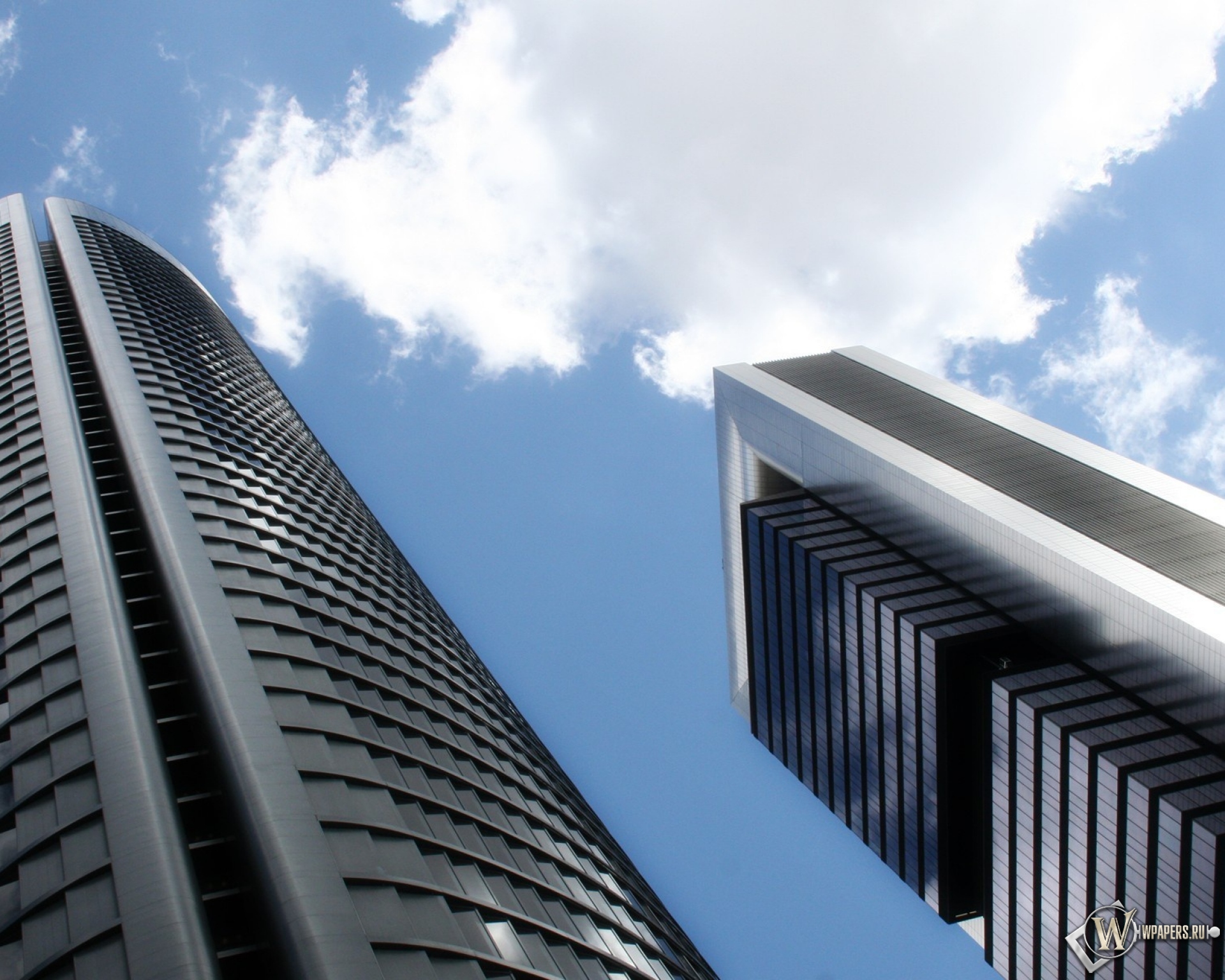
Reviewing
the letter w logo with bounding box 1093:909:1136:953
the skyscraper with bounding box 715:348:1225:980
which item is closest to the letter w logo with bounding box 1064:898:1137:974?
the letter w logo with bounding box 1093:909:1136:953

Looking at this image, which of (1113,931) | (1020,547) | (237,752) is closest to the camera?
(237,752)

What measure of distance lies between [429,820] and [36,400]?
45.0 metres

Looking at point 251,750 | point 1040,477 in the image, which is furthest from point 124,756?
point 1040,477

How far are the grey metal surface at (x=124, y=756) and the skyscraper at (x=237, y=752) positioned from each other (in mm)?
83

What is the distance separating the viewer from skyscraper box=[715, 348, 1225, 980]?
1855 inches

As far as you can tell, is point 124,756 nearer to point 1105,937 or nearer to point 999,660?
point 1105,937

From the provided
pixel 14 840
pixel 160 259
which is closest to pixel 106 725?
pixel 14 840

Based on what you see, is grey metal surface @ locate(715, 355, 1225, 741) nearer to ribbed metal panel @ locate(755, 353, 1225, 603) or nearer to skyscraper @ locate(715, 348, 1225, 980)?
skyscraper @ locate(715, 348, 1225, 980)

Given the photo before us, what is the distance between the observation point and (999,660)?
59.9 meters

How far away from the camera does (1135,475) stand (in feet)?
226

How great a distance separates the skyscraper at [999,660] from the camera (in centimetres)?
4712

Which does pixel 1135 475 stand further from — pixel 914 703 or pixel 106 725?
pixel 106 725

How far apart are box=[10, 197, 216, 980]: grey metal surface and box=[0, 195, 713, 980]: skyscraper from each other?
0.08 meters

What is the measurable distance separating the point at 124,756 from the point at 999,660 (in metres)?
51.7
